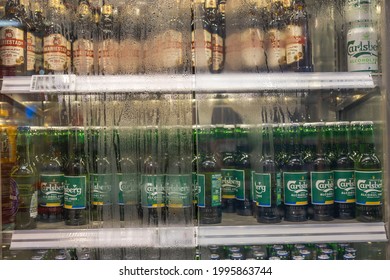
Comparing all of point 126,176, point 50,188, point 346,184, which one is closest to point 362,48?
point 346,184

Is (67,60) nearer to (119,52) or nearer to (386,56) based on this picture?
(119,52)

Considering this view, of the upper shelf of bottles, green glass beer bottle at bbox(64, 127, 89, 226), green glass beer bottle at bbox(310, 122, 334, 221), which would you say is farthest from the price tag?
green glass beer bottle at bbox(310, 122, 334, 221)

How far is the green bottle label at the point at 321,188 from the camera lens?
1397 millimetres

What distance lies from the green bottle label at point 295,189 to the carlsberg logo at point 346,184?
122 millimetres

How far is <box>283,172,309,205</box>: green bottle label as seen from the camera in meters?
1.39

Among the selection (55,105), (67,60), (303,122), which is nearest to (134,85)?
(67,60)

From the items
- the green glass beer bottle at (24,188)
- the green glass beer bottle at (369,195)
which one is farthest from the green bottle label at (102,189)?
the green glass beer bottle at (369,195)

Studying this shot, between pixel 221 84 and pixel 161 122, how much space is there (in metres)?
0.25

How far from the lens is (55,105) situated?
1.53 meters

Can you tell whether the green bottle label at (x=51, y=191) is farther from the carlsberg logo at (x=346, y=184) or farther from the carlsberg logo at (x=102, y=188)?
the carlsberg logo at (x=346, y=184)

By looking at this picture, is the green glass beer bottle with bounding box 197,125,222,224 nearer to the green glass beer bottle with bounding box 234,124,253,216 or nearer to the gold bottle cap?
the green glass beer bottle with bounding box 234,124,253,216

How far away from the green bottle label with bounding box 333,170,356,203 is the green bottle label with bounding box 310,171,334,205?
0.03 m

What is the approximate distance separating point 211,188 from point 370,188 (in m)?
0.53

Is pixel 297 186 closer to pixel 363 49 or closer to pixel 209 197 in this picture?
pixel 209 197
